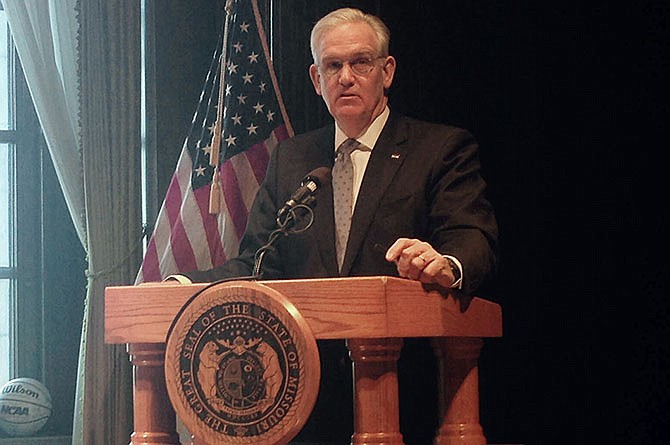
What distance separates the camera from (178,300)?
2.34 m

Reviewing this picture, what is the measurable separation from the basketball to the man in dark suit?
148cm

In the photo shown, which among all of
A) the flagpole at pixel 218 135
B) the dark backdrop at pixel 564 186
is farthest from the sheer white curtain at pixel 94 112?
the dark backdrop at pixel 564 186

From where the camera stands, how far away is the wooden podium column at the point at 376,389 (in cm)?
225

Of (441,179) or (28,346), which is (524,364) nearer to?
(441,179)

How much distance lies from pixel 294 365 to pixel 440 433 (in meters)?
0.55

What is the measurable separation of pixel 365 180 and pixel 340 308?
2.94ft

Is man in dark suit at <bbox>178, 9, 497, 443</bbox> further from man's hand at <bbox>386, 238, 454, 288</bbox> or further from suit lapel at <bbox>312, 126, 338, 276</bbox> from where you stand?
man's hand at <bbox>386, 238, 454, 288</bbox>

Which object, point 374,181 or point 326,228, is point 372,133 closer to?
point 374,181

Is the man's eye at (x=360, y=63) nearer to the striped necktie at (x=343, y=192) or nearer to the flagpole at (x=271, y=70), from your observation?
the striped necktie at (x=343, y=192)

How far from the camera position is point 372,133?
3211 millimetres

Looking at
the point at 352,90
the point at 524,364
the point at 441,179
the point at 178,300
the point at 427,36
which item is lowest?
the point at 524,364

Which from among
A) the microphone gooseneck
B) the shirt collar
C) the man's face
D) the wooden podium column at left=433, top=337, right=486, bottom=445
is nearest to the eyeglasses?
the man's face

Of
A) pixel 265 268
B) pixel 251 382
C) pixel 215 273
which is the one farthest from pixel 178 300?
pixel 265 268

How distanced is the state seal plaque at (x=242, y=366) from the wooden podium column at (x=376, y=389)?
14 centimetres
